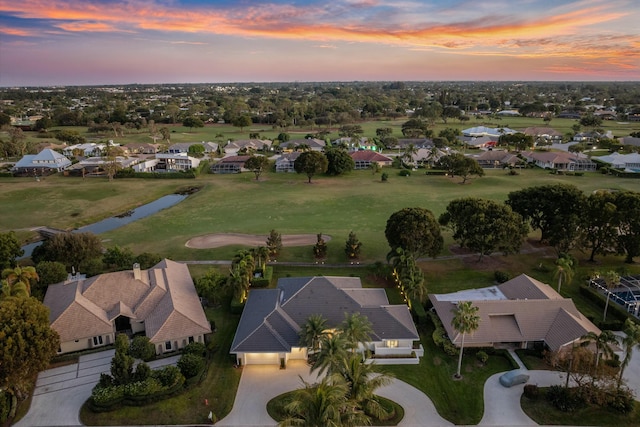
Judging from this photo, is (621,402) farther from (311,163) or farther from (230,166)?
(230,166)

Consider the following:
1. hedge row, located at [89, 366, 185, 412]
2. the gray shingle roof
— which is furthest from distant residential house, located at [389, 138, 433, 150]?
hedge row, located at [89, 366, 185, 412]

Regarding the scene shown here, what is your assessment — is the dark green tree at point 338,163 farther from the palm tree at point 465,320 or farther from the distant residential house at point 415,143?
the palm tree at point 465,320

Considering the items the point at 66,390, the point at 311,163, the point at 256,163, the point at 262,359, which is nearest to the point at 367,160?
the point at 311,163

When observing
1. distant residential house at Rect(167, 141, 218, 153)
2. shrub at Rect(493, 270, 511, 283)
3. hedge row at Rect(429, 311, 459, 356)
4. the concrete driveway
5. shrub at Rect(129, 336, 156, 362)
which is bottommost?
the concrete driveway

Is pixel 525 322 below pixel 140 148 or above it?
below

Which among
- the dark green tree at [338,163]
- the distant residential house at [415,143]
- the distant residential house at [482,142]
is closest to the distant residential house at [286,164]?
the dark green tree at [338,163]

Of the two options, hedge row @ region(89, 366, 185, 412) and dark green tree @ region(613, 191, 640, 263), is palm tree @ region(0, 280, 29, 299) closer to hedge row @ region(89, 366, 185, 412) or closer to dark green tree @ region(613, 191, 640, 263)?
hedge row @ region(89, 366, 185, 412)
